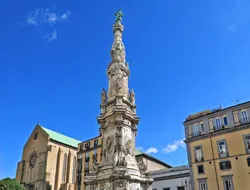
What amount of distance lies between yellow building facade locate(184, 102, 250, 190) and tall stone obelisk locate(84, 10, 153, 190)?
1854 cm

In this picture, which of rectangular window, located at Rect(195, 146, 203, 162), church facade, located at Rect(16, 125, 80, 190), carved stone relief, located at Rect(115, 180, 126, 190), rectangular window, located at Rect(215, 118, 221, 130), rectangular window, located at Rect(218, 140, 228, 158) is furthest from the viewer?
church facade, located at Rect(16, 125, 80, 190)

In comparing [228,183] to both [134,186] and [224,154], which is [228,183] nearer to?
[224,154]

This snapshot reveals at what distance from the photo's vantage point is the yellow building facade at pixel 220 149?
29825 millimetres

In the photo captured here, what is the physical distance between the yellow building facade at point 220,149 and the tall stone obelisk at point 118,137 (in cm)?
1854

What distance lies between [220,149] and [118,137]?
21.6 metres

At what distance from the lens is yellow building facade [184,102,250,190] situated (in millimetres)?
29825

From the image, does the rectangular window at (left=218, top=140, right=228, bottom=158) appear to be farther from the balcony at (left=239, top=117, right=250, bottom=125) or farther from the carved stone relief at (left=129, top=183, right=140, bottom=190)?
the carved stone relief at (left=129, top=183, right=140, bottom=190)

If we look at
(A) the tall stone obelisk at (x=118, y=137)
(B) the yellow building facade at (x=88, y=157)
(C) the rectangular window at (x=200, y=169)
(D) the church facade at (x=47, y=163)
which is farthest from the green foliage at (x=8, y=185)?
(C) the rectangular window at (x=200, y=169)

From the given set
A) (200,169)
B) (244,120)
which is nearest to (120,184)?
(200,169)

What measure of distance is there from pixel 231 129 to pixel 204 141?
4.23 m

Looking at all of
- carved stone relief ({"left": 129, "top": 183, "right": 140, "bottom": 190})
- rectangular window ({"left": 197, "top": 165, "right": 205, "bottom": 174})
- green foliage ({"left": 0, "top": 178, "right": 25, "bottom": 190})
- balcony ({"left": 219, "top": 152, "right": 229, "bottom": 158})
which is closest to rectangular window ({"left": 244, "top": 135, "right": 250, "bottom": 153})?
balcony ({"left": 219, "top": 152, "right": 229, "bottom": 158})

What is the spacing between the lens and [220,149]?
106ft

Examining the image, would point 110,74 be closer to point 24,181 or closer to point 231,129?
point 231,129

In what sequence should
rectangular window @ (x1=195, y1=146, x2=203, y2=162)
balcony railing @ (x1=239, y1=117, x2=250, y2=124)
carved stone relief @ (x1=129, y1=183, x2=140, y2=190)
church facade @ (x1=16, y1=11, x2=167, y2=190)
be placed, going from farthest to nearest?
rectangular window @ (x1=195, y1=146, x2=203, y2=162)
balcony railing @ (x1=239, y1=117, x2=250, y2=124)
church facade @ (x1=16, y1=11, x2=167, y2=190)
carved stone relief @ (x1=129, y1=183, x2=140, y2=190)
